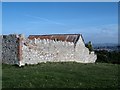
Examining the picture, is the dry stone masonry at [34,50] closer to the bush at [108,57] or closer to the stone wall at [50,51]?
the stone wall at [50,51]

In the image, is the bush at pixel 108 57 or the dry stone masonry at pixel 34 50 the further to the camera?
the bush at pixel 108 57

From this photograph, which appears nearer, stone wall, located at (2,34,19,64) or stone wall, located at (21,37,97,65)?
stone wall, located at (2,34,19,64)

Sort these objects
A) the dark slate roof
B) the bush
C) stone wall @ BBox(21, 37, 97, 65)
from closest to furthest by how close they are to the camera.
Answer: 1. stone wall @ BBox(21, 37, 97, 65)
2. the dark slate roof
3. the bush

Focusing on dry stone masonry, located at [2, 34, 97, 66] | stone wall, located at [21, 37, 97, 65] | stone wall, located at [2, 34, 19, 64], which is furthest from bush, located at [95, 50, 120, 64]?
stone wall, located at [2, 34, 19, 64]

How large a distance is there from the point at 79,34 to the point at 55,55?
1055cm

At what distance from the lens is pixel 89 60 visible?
40.8 meters

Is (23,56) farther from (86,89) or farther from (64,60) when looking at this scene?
(86,89)

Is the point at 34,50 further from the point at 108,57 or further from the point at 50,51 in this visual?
the point at 108,57

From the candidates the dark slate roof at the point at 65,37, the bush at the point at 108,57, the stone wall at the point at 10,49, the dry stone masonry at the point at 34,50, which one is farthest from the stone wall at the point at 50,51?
the bush at the point at 108,57

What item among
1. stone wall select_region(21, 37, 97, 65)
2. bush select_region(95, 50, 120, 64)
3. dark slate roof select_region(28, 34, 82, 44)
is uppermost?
dark slate roof select_region(28, 34, 82, 44)

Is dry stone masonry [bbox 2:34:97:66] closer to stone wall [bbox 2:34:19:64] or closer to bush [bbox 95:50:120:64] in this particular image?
stone wall [bbox 2:34:19:64]

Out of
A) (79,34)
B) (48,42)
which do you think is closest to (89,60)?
(79,34)

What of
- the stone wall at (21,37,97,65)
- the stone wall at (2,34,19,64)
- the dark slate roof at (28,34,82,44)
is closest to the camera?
the stone wall at (2,34,19,64)

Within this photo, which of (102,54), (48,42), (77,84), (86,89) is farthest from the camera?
(102,54)
